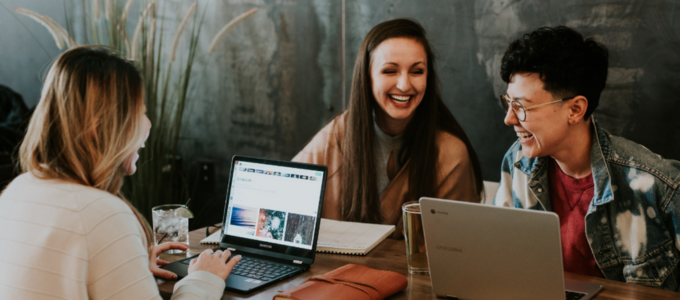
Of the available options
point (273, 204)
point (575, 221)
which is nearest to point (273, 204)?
point (273, 204)

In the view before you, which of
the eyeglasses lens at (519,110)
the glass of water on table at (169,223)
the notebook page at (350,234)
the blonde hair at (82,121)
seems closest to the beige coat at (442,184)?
the notebook page at (350,234)

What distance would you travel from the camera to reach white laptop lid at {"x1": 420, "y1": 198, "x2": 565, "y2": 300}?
105cm

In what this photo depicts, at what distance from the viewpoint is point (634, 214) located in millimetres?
1462

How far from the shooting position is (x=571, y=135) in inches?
62.6

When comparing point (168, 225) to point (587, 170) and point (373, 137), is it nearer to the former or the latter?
point (373, 137)

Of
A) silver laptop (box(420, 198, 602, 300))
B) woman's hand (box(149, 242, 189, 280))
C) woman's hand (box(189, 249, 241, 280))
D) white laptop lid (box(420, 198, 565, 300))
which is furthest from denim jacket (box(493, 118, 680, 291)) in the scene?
woman's hand (box(149, 242, 189, 280))

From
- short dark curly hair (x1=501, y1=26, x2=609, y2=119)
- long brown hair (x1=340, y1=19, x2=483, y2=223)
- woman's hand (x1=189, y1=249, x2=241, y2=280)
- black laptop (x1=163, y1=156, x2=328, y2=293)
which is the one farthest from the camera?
long brown hair (x1=340, y1=19, x2=483, y2=223)

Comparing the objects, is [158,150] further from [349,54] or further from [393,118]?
[393,118]

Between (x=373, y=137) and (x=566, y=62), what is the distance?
0.80 m

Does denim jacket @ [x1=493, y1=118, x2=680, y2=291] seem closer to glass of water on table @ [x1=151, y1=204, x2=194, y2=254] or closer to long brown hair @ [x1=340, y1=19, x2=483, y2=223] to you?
long brown hair @ [x1=340, y1=19, x2=483, y2=223]

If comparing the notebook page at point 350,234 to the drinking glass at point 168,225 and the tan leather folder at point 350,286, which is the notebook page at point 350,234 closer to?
the tan leather folder at point 350,286

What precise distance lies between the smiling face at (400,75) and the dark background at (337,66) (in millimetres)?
499

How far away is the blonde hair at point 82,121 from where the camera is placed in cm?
102

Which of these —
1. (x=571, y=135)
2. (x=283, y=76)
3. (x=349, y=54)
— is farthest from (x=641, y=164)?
(x=283, y=76)
